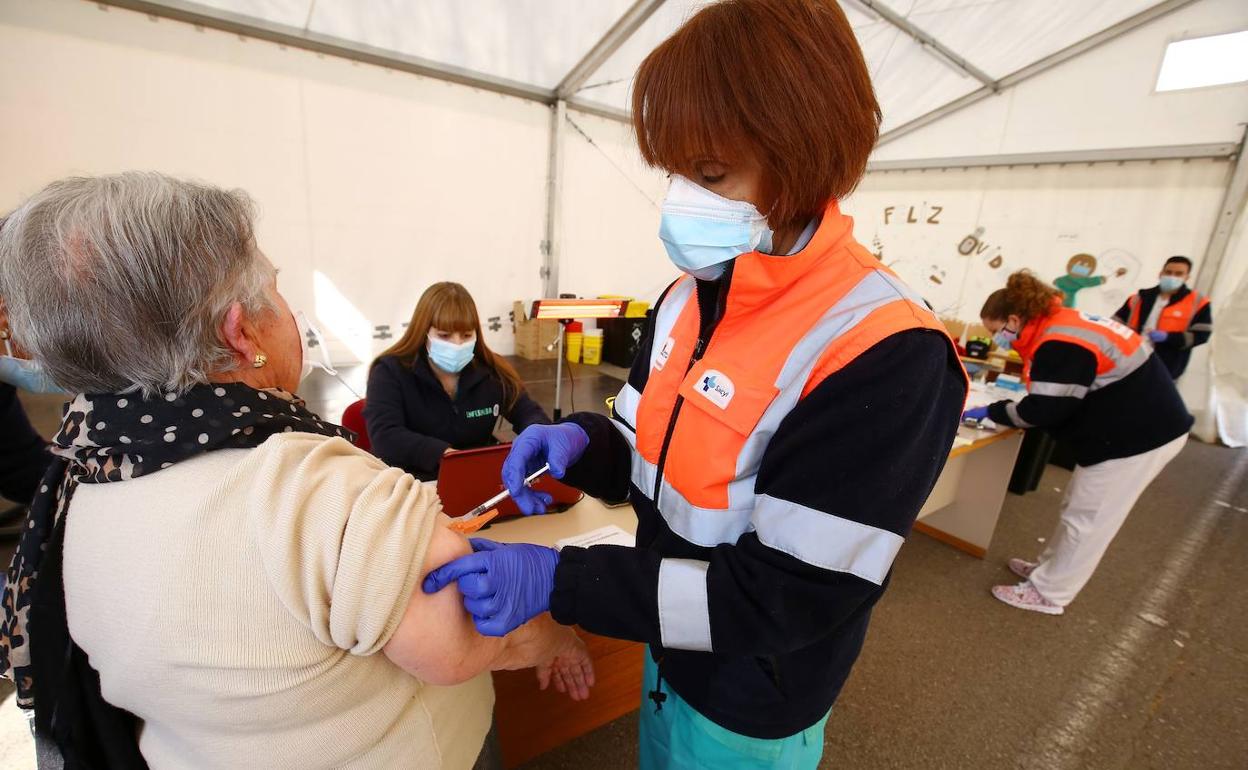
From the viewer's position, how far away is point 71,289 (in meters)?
0.57

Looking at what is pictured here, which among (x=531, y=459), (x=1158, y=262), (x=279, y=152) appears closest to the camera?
(x=531, y=459)

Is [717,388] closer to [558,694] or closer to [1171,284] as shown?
[558,694]

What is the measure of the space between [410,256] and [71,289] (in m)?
4.82

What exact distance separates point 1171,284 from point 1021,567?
9.93 ft

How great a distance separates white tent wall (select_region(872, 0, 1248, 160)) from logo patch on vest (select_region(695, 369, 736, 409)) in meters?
6.41

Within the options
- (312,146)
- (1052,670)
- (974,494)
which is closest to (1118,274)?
(974,494)

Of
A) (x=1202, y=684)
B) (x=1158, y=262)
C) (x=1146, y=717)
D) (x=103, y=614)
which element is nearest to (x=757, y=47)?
(x=103, y=614)

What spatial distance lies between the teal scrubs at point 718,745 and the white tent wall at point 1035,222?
5.81m

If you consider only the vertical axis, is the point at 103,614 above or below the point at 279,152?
below

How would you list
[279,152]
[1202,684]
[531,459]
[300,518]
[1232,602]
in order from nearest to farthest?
[300,518], [531,459], [1202,684], [1232,602], [279,152]

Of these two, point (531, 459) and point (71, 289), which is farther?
point (531, 459)

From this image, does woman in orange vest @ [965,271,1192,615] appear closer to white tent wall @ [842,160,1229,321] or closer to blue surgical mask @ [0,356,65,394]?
blue surgical mask @ [0,356,65,394]

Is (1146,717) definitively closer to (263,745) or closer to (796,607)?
(796,607)

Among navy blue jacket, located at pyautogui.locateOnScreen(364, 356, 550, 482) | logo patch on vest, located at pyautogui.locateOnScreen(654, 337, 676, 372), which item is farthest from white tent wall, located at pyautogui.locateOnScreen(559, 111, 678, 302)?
logo patch on vest, located at pyautogui.locateOnScreen(654, 337, 676, 372)
